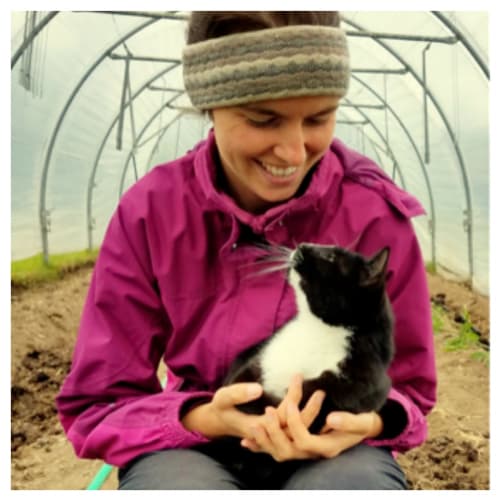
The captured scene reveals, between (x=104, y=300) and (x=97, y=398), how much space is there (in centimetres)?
14

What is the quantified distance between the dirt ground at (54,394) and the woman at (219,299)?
0.22 m

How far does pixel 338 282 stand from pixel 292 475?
26 centimetres

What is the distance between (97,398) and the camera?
917 millimetres

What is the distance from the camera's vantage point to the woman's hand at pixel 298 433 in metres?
0.79

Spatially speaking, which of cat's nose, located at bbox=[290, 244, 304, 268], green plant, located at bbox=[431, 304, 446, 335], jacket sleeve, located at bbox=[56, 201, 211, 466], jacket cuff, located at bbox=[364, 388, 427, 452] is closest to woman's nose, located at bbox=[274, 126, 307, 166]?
cat's nose, located at bbox=[290, 244, 304, 268]

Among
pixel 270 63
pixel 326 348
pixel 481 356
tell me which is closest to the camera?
pixel 270 63

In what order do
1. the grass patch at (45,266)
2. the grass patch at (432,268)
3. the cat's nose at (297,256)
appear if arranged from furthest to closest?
the grass patch at (432,268) < the grass patch at (45,266) < the cat's nose at (297,256)

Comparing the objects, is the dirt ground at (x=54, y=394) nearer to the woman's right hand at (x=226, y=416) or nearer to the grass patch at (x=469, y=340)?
the grass patch at (x=469, y=340)

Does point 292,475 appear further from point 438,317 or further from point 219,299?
point 438,317

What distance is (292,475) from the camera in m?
0.84

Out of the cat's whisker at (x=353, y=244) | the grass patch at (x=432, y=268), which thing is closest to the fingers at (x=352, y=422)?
the cat's whisker at (x=353, y=244)

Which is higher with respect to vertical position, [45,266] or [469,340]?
[45,266]

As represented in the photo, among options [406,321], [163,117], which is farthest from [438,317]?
[163,117]

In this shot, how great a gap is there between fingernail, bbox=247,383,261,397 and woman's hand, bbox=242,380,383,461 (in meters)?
0.03
